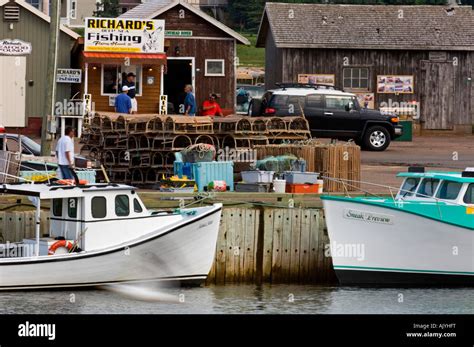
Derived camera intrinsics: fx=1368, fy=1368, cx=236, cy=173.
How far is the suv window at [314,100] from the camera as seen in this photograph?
40.1 metres

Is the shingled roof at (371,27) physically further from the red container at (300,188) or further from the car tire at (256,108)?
the red container at (300,188)

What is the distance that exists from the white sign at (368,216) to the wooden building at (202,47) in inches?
911

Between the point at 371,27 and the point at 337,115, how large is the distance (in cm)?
1101

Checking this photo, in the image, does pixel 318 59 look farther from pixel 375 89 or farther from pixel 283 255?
pixel 283 255

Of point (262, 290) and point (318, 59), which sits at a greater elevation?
point (318, 59)

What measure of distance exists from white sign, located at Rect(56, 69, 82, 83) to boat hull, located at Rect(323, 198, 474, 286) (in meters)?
21.6

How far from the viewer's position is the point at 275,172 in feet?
93.7

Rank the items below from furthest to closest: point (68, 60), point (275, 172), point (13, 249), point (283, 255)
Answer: point (68, 60) < point (275, 172) < point (283, 255) < point (13, 249)

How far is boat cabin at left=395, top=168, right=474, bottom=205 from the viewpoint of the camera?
2548 centimetres

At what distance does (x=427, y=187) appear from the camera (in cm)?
2617

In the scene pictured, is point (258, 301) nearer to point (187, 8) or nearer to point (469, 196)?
point (469, 196)
